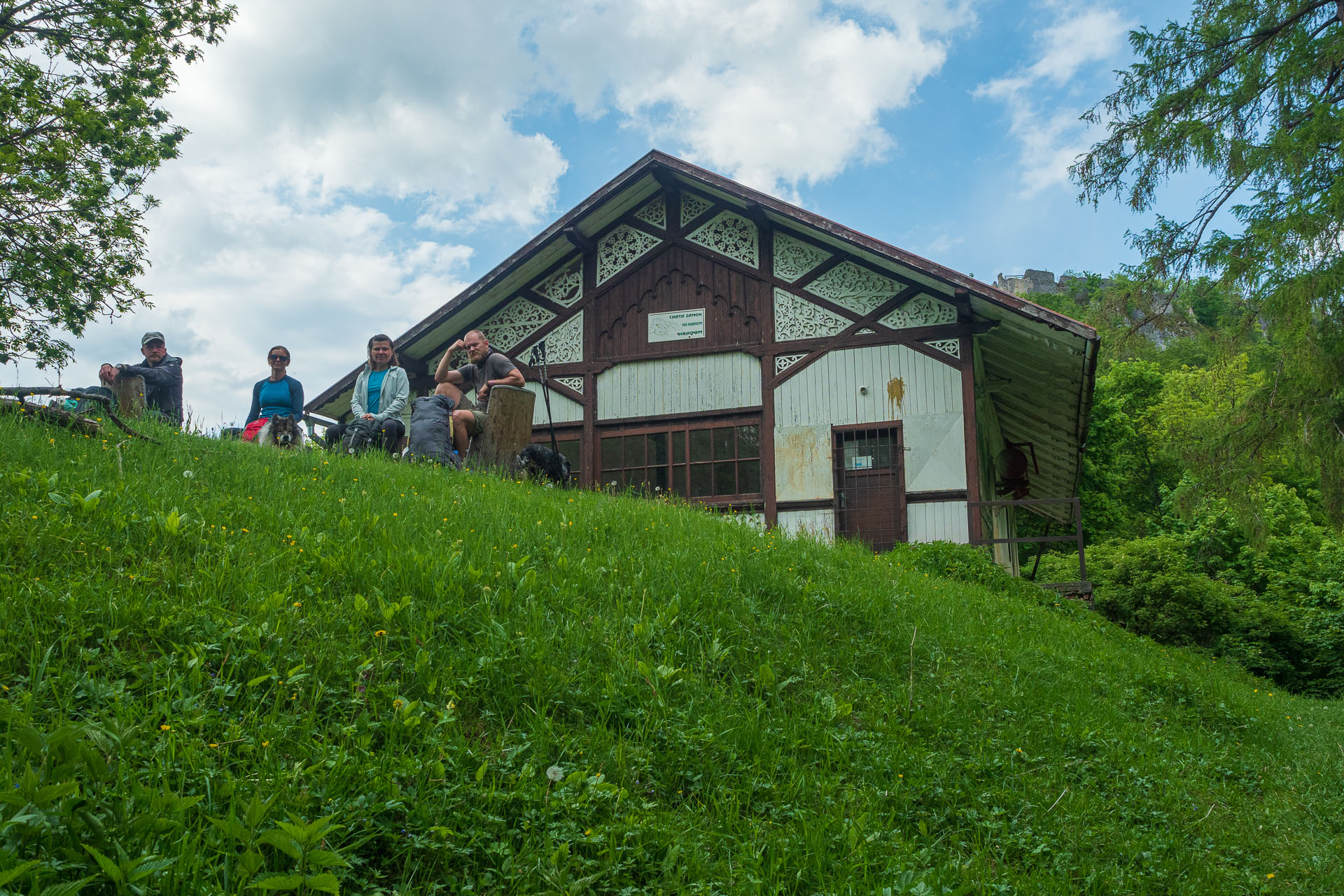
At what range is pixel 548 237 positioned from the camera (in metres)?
14.4

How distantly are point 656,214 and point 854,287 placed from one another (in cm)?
353

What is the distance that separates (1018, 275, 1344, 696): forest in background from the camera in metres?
12.2

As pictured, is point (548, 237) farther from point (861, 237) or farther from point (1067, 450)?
point (1067, 450)

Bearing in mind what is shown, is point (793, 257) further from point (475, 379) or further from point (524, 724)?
point (524, 724)

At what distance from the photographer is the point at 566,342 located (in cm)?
1495

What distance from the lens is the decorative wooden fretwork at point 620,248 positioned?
14742 millimetres

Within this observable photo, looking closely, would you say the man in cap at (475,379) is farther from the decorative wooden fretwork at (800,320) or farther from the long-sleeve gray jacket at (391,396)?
the decorative wooden fretwork at (800,320)

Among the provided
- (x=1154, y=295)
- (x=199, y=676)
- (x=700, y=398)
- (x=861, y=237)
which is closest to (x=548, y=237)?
(x=700, y=398)

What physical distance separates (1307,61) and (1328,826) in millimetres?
10374

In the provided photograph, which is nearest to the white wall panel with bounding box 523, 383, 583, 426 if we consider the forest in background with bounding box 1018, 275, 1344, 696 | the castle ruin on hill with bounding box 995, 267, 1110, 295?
the forest in background with bounding box 1018, 275, 1344, 696

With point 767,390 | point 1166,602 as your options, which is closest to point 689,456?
point 767,390

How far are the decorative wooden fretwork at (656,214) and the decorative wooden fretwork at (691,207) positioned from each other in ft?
0.95

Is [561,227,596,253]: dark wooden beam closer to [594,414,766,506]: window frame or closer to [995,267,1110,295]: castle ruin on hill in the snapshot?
[594,414,766,506]: window frame

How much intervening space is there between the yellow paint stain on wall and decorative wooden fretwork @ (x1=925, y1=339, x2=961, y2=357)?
66 centimetres
